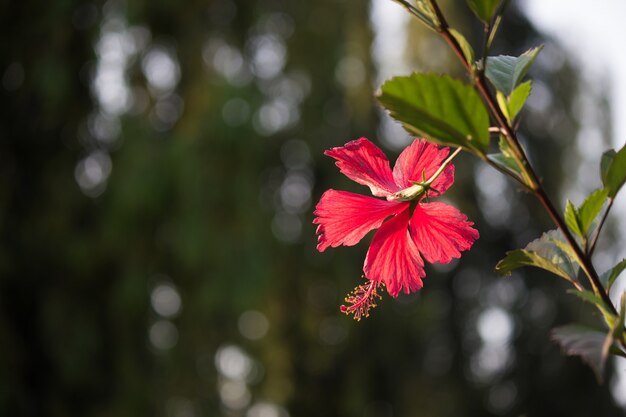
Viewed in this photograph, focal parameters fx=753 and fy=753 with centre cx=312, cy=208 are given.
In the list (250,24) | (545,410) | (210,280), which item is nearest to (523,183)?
(210,280)

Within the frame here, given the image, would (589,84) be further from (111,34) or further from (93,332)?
(93,332)

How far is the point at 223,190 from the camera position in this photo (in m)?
3.30

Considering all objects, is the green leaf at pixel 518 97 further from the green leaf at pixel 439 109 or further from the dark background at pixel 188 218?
the dark background at pixel 188 218

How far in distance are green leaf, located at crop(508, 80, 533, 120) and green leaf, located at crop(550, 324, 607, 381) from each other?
93 millimetres

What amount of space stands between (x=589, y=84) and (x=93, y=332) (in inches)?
173

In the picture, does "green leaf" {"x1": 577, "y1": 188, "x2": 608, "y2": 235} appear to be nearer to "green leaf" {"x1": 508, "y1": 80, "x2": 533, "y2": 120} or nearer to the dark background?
"green leaf" {"x1": 508, "y1": 80, "x2": 533, "y2": 120}

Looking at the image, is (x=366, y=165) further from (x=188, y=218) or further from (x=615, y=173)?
(x=188, y=218)

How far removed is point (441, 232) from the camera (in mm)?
332

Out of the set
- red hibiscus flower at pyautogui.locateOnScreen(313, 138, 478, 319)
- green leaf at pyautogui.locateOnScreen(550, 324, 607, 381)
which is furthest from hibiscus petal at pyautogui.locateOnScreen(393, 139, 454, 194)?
green leaf at pyautogui.locateOnScreen(550, 324, 607, 381)

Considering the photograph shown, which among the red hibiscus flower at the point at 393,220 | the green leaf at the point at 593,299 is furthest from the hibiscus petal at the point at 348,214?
the green leaf at the point at 593,299

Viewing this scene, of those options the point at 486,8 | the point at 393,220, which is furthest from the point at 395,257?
the point at 486,8

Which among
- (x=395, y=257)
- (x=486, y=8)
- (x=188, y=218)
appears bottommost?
(x=188, y=218)

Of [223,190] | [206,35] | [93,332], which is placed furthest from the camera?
[206,35]

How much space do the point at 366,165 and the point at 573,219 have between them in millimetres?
91
